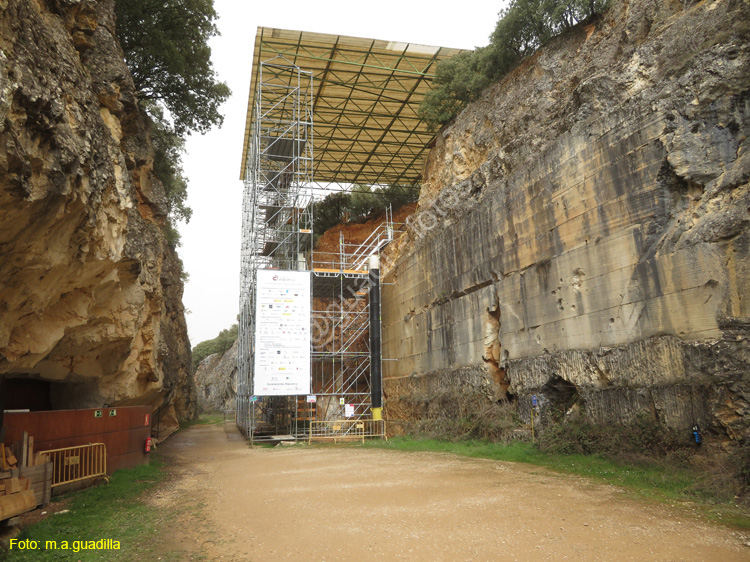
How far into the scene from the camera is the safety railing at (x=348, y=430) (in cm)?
1877

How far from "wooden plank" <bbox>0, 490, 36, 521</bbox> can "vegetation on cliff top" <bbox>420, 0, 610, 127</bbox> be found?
16.9 metres

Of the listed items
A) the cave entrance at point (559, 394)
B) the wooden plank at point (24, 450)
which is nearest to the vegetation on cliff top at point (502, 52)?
the cave entrance at point (559, 394)

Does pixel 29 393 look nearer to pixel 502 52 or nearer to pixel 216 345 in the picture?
pixel 502 52

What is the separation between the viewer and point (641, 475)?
26.8 feet

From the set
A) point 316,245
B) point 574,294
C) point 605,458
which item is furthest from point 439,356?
point 316,245

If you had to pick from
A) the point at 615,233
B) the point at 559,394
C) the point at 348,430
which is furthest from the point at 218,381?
the point at 615,233

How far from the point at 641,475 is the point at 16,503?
29.2 ft

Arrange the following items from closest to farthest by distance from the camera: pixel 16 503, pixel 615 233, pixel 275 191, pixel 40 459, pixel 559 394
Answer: pixel 16 503 < pixel 40 459 < pixel 615 233 < pixel 559 394 < pixel 275 191

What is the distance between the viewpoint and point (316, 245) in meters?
33.2

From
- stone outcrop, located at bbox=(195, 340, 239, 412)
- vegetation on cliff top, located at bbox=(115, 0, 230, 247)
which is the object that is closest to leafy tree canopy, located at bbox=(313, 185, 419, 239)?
vegetation on cliff top, located at bbox=(115, 0, 230, 247)

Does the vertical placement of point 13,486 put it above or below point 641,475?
above

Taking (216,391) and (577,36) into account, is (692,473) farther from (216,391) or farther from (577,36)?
(216,391)

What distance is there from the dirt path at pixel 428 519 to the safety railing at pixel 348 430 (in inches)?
318

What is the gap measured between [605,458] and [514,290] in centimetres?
491
